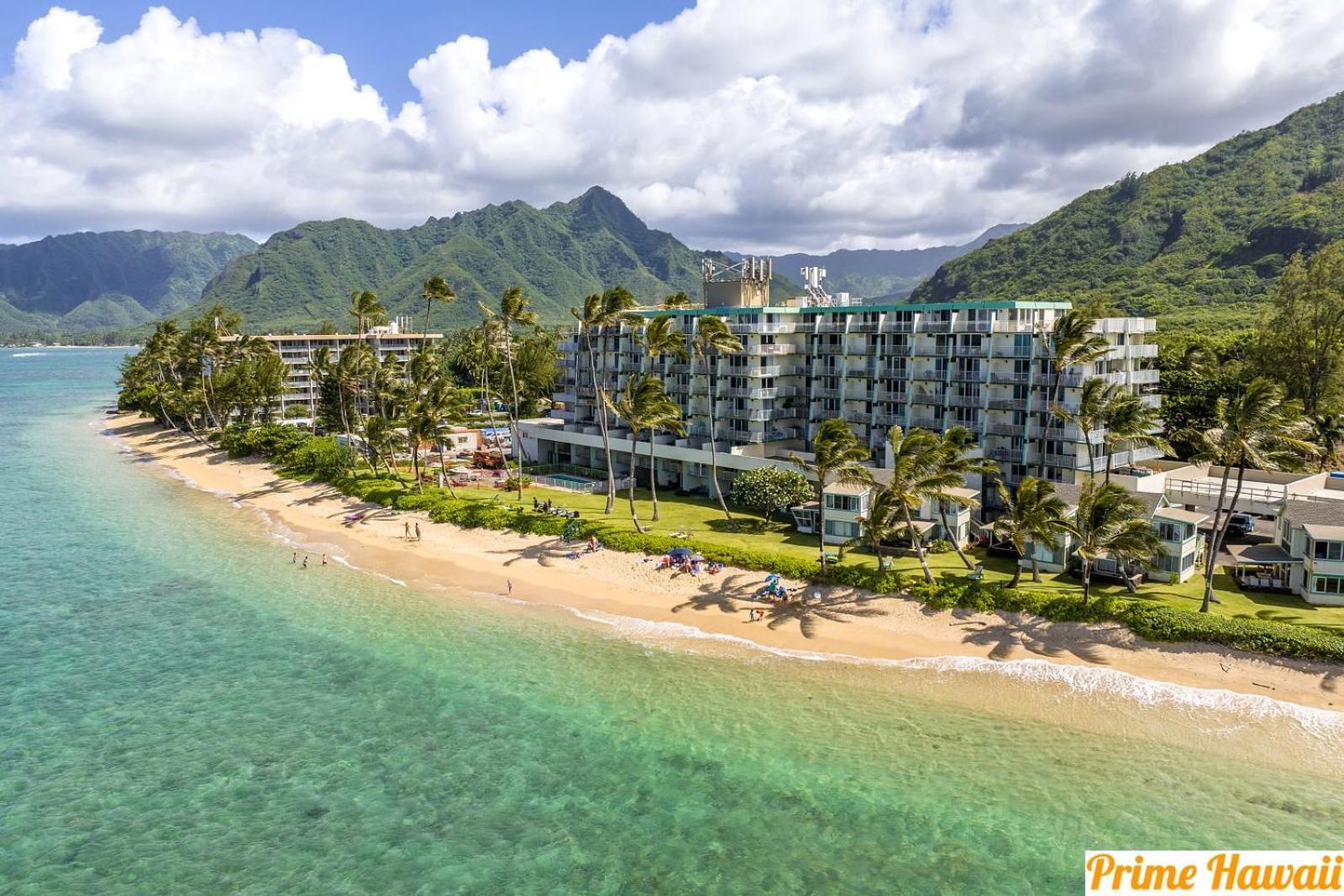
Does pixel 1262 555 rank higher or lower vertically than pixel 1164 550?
lower

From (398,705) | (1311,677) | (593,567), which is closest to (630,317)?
(593,567)

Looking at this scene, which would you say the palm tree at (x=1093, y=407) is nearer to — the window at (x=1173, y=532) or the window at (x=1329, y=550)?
the window at (x=1173, y=532)

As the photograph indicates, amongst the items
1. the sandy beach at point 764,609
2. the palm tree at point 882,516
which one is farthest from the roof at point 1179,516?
the palm tree at point 882,516

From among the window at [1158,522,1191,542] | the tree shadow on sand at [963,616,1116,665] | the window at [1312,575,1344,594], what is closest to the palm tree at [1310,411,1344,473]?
the window at [1312,575,1344,594]

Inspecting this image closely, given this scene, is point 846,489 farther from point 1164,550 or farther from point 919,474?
point 1164,550

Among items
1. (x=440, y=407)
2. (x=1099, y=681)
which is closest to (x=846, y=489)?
(x=1099, y=681)

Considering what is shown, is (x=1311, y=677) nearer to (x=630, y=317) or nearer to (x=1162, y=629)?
(x=1162, y=629)
